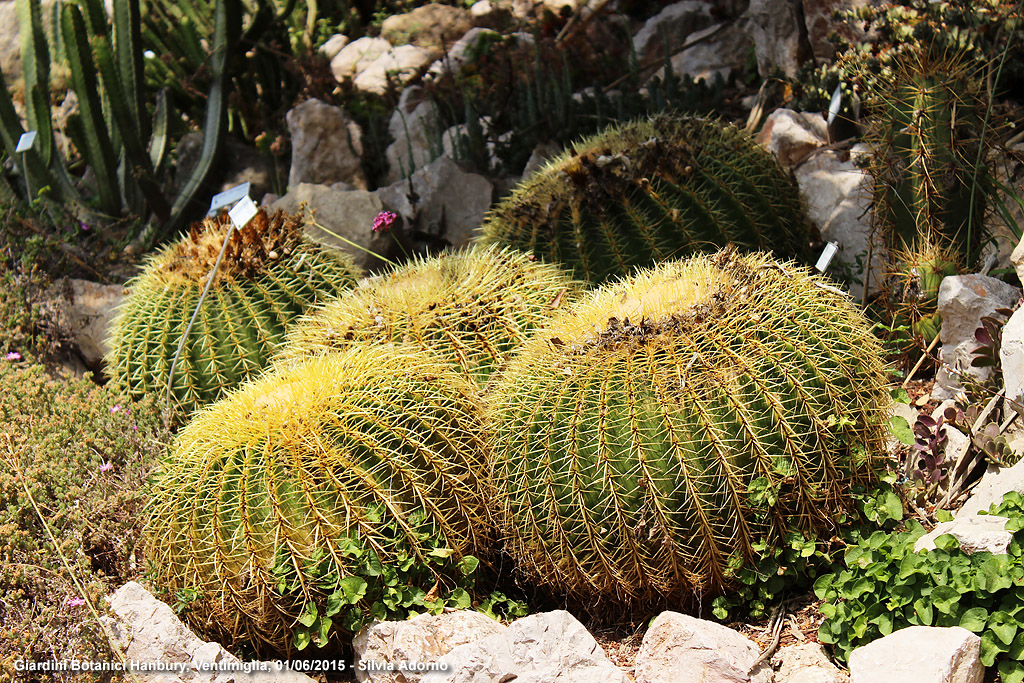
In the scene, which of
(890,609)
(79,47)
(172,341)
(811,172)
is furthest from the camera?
(79,47)

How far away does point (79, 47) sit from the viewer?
5.53 meters

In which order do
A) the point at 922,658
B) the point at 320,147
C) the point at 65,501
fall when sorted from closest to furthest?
the point at 922,658 → the point at 65,501 → the point at 320,147

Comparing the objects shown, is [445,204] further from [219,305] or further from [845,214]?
[845,214]

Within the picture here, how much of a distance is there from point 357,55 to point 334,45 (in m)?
0.53

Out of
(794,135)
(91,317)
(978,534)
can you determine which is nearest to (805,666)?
(978,534)

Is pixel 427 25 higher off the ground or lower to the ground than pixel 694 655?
higher

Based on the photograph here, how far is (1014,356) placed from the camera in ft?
8.49

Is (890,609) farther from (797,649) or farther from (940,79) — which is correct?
(940,79)

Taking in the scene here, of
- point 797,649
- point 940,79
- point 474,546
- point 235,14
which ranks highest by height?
point 235,14

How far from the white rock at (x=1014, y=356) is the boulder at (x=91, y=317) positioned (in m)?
4.45

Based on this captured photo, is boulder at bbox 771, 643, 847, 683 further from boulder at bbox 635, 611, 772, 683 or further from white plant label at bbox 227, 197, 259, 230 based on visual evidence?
white plant label at bbox 227, 197, 259, 230

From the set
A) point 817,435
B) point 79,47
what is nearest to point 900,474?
point 817,435

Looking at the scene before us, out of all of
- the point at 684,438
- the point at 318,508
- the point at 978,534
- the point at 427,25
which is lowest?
the point at 978,534

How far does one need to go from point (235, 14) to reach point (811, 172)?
4332 millimetres
